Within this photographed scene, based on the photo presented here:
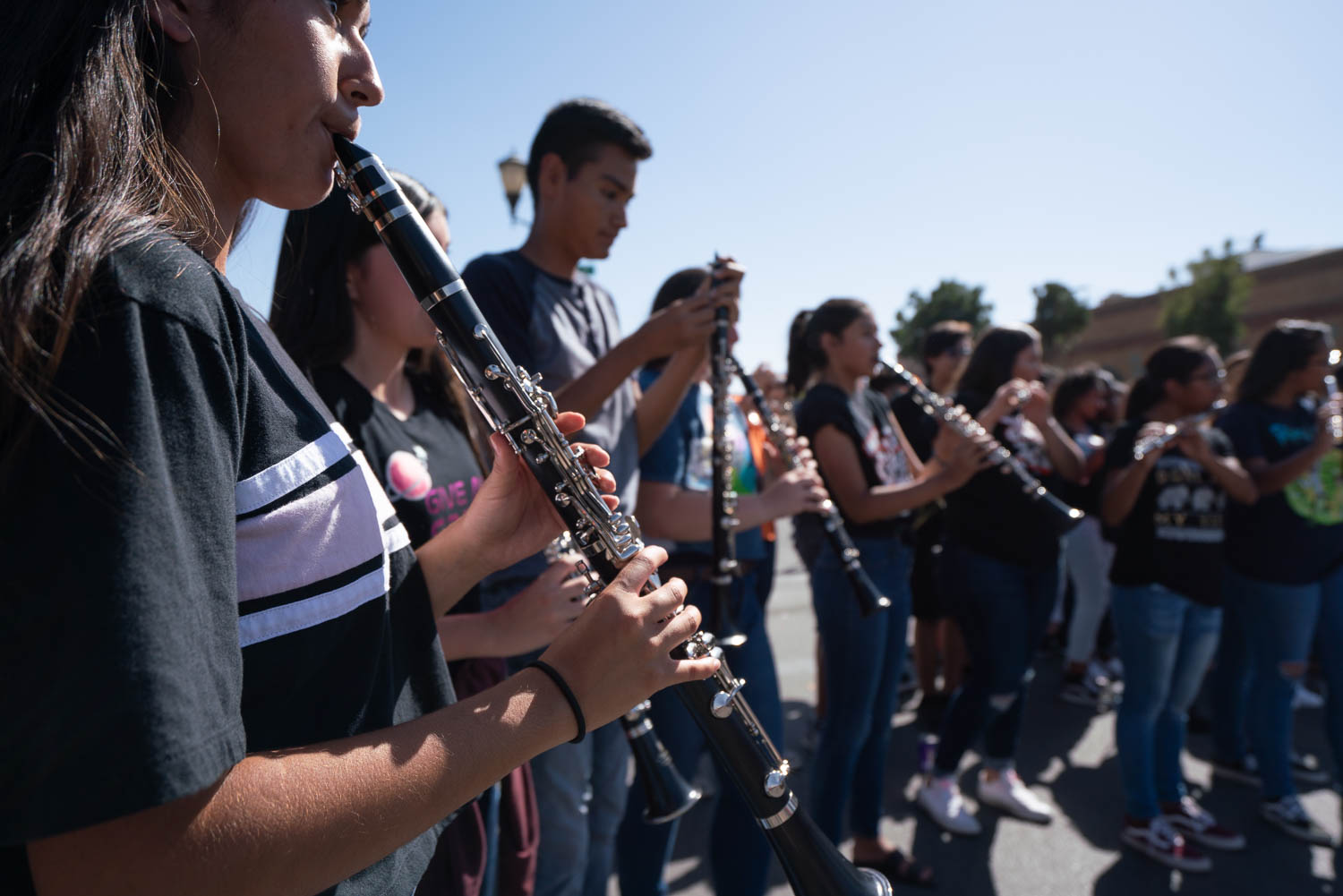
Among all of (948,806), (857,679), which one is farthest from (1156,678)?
(857,679)

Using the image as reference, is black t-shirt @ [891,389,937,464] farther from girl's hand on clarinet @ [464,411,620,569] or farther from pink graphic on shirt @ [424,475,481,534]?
girl's hand on clarinet @ [464,411,620,569]

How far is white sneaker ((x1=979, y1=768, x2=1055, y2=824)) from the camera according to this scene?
377cm

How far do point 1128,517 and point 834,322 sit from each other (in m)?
1.80

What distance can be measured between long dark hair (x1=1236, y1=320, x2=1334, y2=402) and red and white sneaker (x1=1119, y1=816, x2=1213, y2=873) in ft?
7.51

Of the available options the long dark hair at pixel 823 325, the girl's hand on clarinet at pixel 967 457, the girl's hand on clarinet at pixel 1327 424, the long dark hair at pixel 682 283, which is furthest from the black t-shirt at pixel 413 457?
the girl's hand on clarinet at pixel 1327 424

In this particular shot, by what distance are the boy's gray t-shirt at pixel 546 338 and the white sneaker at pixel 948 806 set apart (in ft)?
8.11

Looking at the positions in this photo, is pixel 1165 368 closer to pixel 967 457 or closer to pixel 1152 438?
pixel 1152 438

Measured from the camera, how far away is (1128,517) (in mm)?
3746

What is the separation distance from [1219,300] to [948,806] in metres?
33.6

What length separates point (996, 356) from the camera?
420cm

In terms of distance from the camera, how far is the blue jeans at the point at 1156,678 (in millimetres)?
3502

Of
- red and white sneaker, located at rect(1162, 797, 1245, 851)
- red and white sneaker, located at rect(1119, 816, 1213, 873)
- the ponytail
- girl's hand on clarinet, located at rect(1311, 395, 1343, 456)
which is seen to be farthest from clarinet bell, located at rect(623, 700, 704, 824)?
girl's hand on clarinet, located at rect(1311, 395, 1343, 456)

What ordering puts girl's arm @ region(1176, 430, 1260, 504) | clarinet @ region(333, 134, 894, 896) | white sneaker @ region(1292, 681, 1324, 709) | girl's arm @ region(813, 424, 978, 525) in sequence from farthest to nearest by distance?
white sneaker @ region(1292, 681, 1324, 709), girl's arm @ region(1176, 430, 1260, 504), girl's arm @ region(813, 424, 978, 525), clarinet @ region(333, 134, 894, 896)

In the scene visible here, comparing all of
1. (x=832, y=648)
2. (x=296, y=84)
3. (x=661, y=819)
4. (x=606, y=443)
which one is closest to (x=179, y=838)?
(x=296, y=84)
